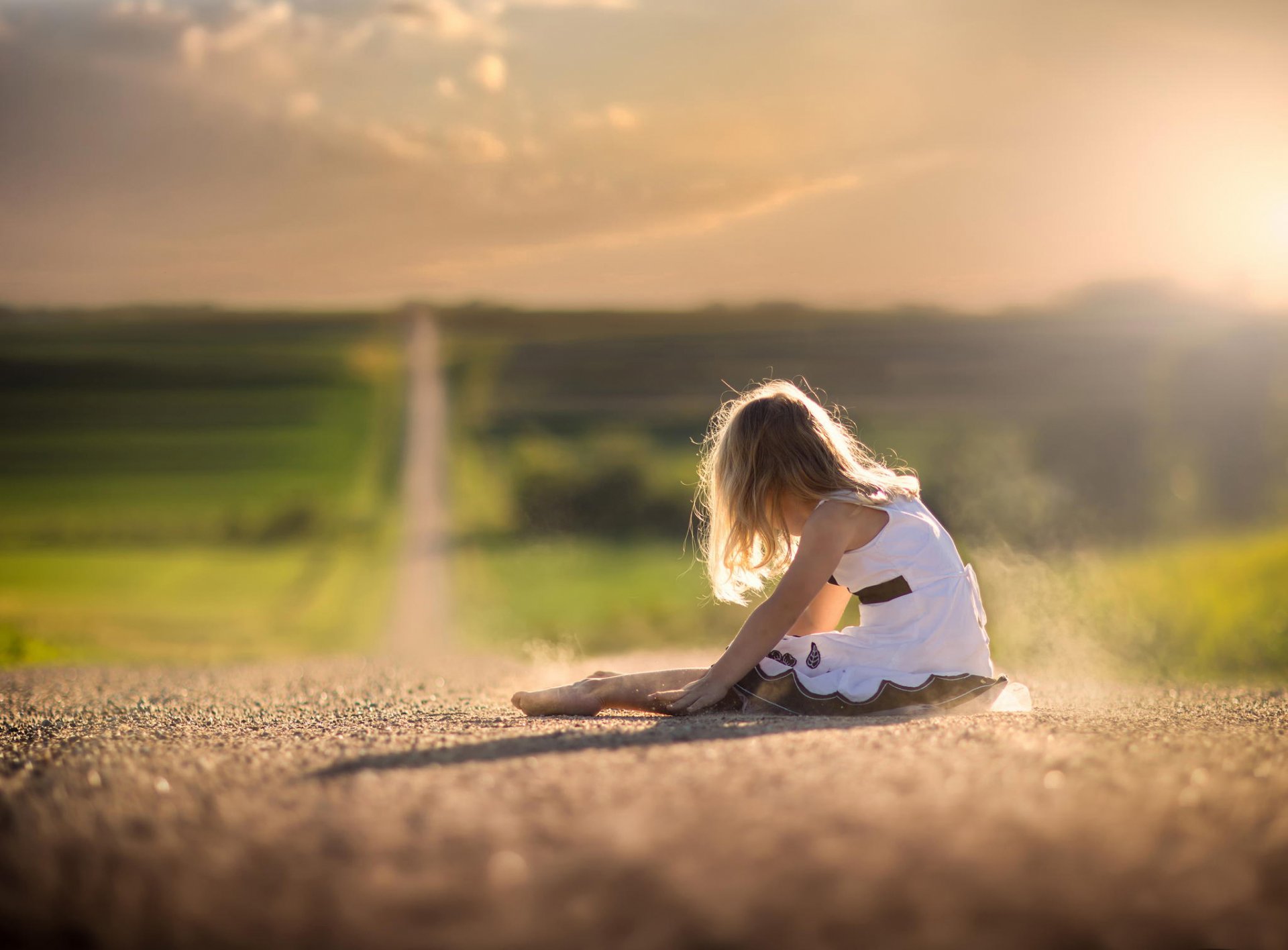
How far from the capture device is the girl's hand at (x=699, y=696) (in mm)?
3930

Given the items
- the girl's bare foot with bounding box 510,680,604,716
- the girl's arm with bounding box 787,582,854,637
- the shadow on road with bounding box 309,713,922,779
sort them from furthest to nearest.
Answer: the girl's arm with bounding box 787,582,854,637 → the girl's bare foot with bounding box 510,680,604,716 → the shadow on road with bounding box 309,713,922,779

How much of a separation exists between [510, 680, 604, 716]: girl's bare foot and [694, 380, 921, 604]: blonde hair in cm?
91

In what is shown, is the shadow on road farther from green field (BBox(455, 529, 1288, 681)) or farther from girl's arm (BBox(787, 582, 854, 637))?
green field (BBox(455, 529, 1288, 681))

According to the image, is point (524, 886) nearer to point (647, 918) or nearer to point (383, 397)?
point (647, 918)

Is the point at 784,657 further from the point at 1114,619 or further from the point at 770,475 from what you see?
the point at 1114,619

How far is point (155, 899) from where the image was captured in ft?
6.18

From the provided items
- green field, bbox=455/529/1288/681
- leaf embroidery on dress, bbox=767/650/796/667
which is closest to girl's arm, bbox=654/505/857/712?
leaf embroidery on dress, bbox=767/650/796/667

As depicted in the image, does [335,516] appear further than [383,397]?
No

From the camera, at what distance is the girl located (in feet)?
13.1

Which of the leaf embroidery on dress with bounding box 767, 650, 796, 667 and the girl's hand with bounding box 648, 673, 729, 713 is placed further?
the leaf embroidery on dress with bounding box 767, 650, 796, 667

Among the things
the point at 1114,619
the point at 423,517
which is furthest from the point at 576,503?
the point at 1114,619

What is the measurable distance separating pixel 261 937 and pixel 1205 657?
9.09m

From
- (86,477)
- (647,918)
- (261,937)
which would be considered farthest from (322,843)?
(86,477)

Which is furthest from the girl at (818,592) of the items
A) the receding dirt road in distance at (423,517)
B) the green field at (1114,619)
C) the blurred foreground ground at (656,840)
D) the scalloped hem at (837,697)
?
the receding dirt road in distance at (423,517)
